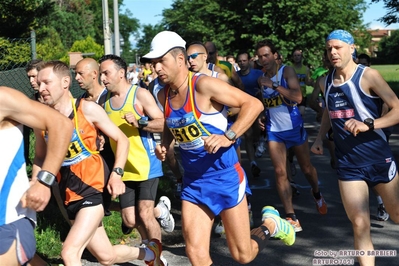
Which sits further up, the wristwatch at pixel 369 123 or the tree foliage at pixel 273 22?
the tree foliage at pixel 273 22

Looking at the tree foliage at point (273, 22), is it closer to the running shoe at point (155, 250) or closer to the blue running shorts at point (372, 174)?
the running shoe at point (155, 250)

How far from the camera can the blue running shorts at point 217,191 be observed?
5078 mm

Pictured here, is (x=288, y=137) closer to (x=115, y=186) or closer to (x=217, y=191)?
(x=217, y=191)

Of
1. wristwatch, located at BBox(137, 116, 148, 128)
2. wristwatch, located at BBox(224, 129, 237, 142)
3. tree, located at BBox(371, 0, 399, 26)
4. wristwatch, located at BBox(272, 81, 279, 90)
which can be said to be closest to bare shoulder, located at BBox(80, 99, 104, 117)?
wristwatch, located at BBox(137, 116, 148, 128)

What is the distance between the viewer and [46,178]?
367cm

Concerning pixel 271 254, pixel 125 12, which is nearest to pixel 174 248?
pixel 271 254

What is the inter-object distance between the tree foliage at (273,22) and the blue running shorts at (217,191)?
4358 cm

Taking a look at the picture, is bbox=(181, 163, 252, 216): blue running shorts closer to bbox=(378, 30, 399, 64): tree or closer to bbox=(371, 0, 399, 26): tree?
bbox=(371, 0, 399, 26): tree

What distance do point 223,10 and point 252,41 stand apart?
351cm

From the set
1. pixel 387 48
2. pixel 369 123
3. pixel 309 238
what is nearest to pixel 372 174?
pixel 369 123

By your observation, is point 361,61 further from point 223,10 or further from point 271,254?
point 223,10

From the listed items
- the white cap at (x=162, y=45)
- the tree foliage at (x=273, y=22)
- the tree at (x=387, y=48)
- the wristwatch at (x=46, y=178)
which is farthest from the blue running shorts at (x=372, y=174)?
the tree at (x=387, y=48)

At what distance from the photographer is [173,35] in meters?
5.10

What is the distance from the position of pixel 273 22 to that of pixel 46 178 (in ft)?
152
